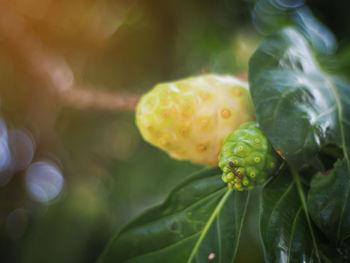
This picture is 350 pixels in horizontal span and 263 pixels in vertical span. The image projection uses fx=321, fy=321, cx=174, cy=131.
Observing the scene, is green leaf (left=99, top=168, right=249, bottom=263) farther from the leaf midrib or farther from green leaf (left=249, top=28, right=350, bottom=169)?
green leaf (left=249, top=28, right=350, bottom=169)

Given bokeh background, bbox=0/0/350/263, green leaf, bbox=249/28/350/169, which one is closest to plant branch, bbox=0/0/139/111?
bokeh background, bbox=0/0/350/263

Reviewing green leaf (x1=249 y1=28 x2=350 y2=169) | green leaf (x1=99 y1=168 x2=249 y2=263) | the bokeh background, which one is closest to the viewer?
green leaf (x1=249 y1=28 x2=350 y2=169)

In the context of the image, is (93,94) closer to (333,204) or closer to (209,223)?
(209,223)

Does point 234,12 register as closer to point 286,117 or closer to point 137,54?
point 137,54

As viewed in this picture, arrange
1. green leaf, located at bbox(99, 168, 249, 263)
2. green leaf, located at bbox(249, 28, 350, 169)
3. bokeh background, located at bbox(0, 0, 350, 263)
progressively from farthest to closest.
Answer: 1. bokeh background, located at bbox(0, 0, 350, 263)
2. green leaf, located at bbox(99, 168, 249, 263)
3. green leaf, located at bbox(249, 28, 350, 169)

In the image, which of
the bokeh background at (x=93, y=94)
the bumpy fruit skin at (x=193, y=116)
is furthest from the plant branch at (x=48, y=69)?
the bumpy fruit skin at (x=193, y=116)

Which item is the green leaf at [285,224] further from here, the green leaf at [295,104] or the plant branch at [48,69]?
the plant branch at [48,69]

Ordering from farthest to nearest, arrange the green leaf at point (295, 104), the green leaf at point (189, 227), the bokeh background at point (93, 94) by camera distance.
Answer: the bokeh background at point (93, 94), the green leaf at point (189, 227), the green leaf at point (295, 104)
